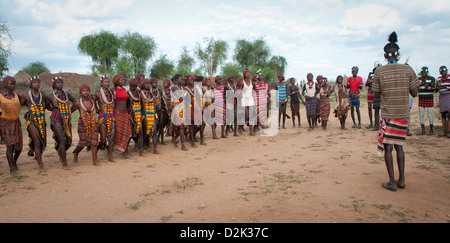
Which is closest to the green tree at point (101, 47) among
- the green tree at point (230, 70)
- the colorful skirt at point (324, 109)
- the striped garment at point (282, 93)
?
the green tree at point (230, 70)

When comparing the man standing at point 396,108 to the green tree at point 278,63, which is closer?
the man standing at point 396,108

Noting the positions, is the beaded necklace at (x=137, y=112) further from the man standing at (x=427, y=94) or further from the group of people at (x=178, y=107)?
the man standing at (x=427, y=94)

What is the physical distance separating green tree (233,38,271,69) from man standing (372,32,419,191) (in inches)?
1519

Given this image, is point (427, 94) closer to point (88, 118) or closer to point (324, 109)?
point (324, 109)

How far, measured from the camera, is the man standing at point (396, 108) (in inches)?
177

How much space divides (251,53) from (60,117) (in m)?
38.4

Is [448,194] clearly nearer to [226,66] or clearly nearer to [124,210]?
[124,210]

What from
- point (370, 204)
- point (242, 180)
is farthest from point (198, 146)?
point (370, 204)

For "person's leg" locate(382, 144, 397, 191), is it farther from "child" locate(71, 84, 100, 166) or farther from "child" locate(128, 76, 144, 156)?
"child" locate(71, 84, 100, 166)

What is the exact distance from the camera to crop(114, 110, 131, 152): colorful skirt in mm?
6863

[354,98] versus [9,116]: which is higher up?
[354,98]

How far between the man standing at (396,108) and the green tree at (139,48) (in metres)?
31.3

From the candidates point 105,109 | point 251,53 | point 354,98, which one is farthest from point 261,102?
point 251,53

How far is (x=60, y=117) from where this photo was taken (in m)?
6.18
